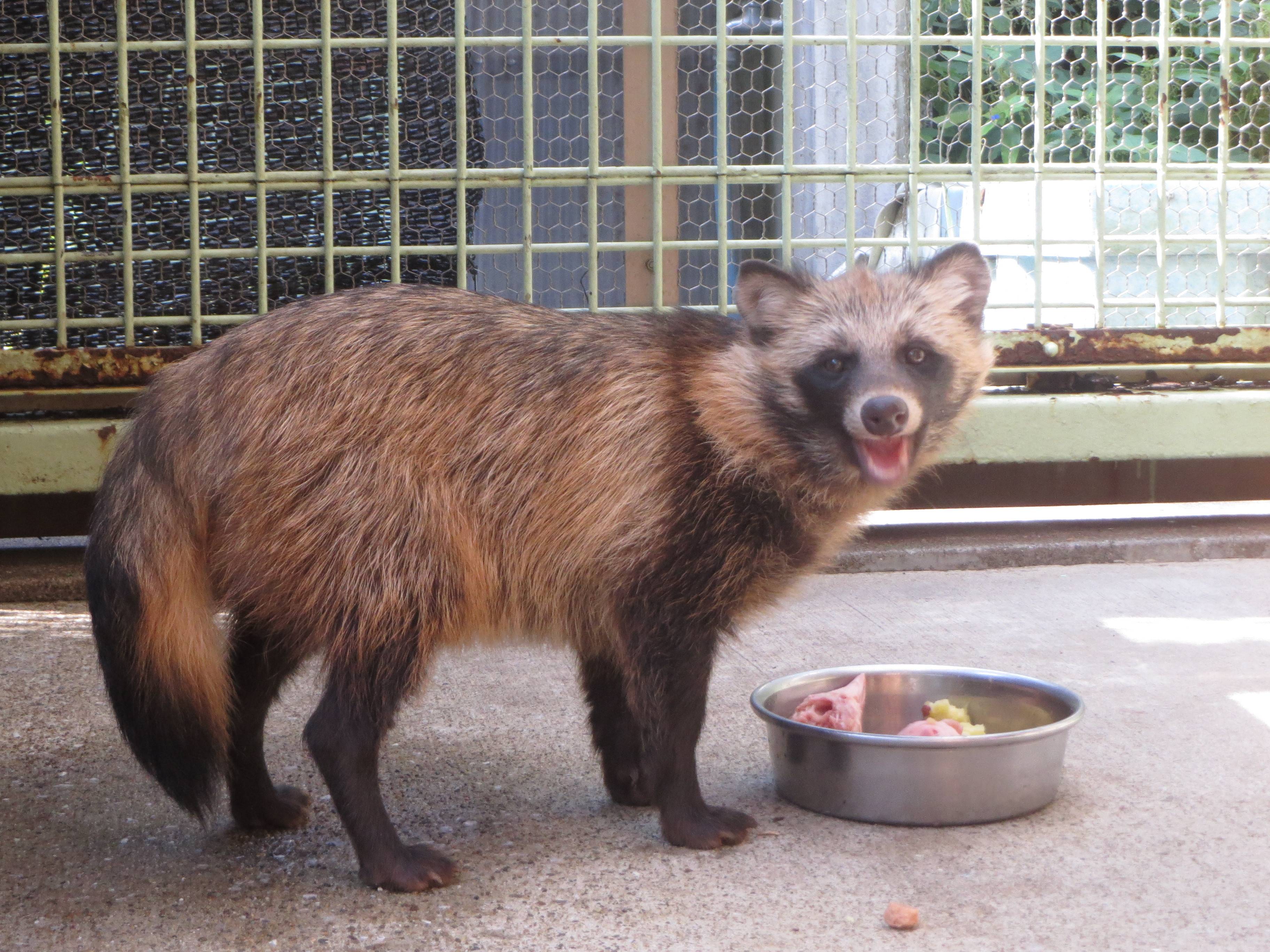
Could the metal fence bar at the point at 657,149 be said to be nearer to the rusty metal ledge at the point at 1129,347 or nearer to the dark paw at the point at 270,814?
the rusty metal ledge at the point at 1129,347

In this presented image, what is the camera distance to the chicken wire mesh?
5094 millimetres

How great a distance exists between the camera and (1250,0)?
5.81m

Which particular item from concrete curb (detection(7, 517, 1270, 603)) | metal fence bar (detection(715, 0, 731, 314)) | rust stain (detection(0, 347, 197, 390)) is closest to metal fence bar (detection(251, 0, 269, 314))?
rust stain (detection(0, 347, 197, 390))

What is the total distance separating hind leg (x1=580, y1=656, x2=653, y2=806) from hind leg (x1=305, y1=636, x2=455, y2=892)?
1.80 ft

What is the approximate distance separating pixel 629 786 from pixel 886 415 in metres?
1.06

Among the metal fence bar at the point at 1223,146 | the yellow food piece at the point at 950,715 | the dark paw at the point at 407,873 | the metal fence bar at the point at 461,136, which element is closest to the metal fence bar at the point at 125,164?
the metal fence bar at the point at 461,136

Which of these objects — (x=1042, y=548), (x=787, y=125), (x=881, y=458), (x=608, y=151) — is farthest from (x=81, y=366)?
(x=1042, y=548)

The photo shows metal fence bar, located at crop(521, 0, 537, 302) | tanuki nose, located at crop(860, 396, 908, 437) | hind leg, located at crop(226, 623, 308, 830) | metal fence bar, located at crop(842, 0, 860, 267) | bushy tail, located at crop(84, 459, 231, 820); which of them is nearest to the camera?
bushy tail, located at crop(84, 459, 231, 820)

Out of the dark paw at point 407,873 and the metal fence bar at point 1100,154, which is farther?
the metal fence bar at point 1100,154

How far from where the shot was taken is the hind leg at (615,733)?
121 inches

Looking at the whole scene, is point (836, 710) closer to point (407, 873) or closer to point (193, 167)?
point (407, 873)

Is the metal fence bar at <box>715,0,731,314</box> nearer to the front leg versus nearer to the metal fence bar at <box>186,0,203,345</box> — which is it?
the metal fence bar at <box>186,0,203,345</box>

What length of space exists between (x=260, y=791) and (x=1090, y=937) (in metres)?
1.72

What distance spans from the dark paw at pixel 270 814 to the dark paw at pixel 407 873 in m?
0.39
